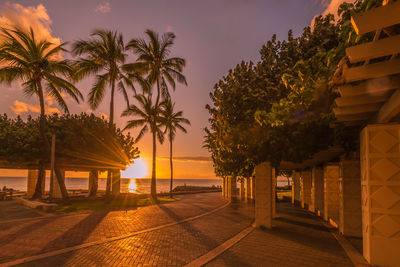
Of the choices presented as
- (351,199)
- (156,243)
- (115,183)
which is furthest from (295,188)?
(156,243)

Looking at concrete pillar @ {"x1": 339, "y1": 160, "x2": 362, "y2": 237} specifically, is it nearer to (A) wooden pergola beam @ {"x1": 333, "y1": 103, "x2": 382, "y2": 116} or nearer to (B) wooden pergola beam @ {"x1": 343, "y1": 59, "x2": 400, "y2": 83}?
(A) wooden pergola beam @ {"x1": 333, "y1": 103, "x2": 382, "y2": 116}

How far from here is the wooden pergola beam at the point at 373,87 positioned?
4906 millimetres

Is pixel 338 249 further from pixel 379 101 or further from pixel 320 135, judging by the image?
pixel 379 101

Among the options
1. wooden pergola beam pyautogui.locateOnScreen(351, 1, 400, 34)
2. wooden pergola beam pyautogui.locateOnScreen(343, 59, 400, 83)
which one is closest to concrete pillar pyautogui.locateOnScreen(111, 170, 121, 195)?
wooden pergola beam pyautogui.locateOnScreen(343, 59, 400, 83)

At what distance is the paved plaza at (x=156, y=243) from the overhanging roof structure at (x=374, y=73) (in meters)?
4.03

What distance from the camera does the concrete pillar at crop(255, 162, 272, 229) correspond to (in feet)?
36.3

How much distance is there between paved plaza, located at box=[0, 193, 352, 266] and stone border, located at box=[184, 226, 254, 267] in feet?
0.44

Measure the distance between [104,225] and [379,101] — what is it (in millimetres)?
11293

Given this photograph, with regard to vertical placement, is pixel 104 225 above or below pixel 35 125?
below

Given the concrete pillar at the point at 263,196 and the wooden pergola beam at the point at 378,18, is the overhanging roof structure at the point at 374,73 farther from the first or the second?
the concrete pillar at the point at 263,196

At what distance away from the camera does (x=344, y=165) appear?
383 inches

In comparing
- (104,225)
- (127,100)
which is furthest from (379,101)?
(127,100)

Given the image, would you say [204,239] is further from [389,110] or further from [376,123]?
[389,110]

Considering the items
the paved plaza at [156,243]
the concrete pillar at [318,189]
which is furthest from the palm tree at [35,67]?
the concrete pillar at [318,189]
